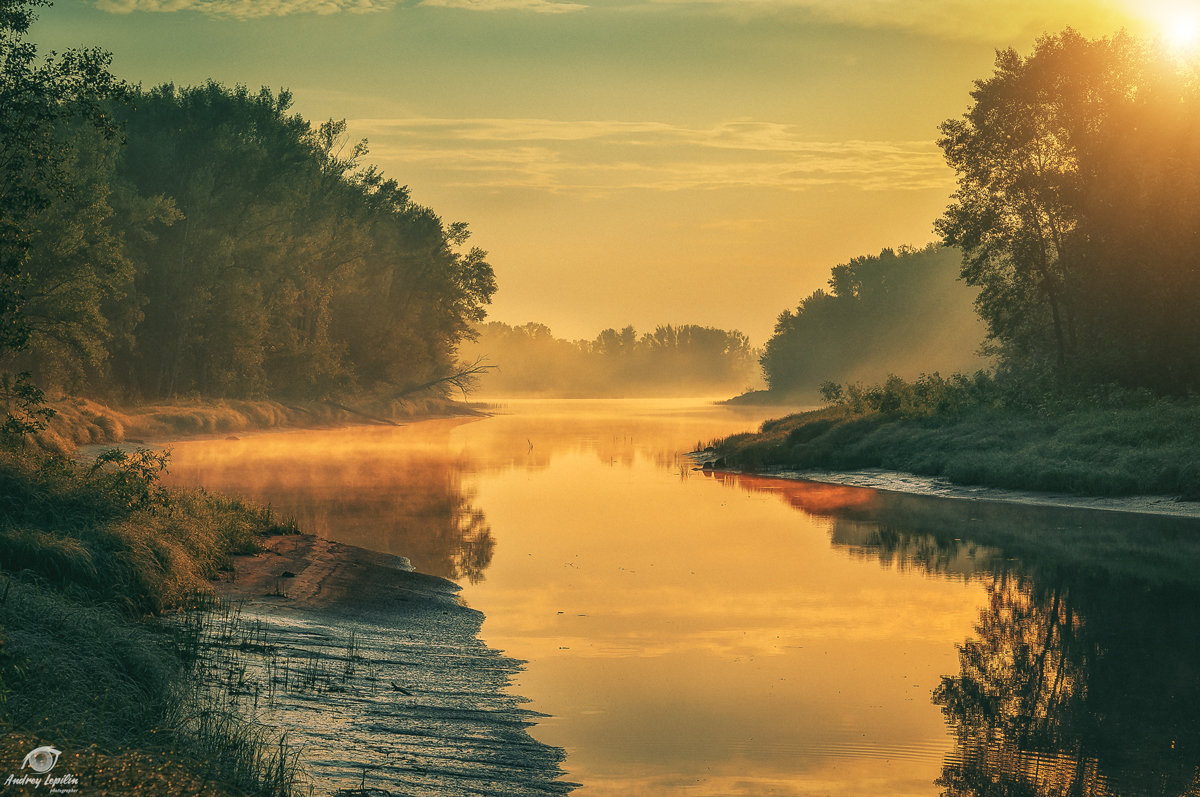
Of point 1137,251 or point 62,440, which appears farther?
point 1137,251

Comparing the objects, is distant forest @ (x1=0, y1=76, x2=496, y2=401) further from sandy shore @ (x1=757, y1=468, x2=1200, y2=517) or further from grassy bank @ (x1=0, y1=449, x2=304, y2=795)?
sandy shore @ (x1=757, y1=468, x2=1200, y2=517)

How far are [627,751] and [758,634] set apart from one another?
5984 millimetres

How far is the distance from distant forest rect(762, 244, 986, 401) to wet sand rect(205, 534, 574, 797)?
148 metres

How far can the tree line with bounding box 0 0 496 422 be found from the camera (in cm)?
2744

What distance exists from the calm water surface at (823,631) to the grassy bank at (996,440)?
10.3 ft

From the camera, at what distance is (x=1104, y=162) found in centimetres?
4894

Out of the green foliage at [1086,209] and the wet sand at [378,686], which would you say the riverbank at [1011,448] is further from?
the wet sand at [378,686]

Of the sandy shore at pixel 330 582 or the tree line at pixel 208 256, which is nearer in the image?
the sandy shore at pixel 330 582

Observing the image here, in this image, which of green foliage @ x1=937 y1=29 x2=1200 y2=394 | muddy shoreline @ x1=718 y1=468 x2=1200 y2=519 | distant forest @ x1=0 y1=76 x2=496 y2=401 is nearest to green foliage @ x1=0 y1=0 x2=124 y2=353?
distant forest @ x1=0 y1=76 x2=496 y2=401

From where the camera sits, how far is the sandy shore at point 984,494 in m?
31.2

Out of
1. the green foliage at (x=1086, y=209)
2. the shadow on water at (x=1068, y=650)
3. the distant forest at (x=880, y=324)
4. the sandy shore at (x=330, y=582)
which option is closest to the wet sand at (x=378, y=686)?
the sandy shore at (x=330, y=582)

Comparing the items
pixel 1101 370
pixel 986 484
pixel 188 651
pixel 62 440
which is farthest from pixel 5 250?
pixel 1101 370

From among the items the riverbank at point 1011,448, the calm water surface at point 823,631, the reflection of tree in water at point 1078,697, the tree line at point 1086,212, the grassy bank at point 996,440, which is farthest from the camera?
the tree line at point 1086,212

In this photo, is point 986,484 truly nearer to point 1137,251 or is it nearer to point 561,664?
point 1137,251
